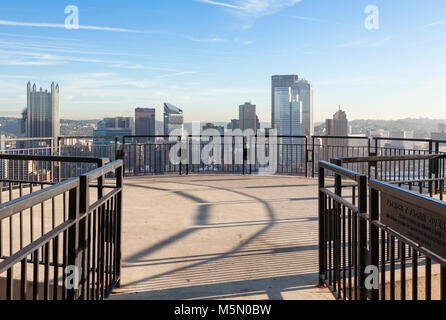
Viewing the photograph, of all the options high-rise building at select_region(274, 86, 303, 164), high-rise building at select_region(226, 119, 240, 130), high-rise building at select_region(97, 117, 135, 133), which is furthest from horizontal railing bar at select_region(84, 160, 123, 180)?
high-rise building at select_region(226, 119, 240, 130)

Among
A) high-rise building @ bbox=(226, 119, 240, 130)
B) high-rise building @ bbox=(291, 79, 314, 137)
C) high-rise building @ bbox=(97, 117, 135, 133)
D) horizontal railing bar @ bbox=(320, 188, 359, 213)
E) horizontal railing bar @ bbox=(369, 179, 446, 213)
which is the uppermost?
high-rise building @ bbox=(291, 79, 314, 137)

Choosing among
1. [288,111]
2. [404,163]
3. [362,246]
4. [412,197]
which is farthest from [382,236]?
[288,111]

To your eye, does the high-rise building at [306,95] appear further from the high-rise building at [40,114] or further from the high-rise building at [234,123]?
the high-rise building at [40,114]

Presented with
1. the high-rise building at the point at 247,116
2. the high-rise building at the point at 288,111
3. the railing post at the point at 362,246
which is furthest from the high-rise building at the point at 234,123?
the railing post at the point at 362,246

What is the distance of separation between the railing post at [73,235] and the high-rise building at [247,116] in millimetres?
20160

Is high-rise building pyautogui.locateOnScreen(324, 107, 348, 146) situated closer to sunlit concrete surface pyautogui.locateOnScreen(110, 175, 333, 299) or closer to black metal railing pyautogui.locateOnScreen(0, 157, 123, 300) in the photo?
sunlit concrete surface pyautogui.locateOnScreen(110, 175, 333, 299)

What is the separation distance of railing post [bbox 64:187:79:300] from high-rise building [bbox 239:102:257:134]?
20160 mm

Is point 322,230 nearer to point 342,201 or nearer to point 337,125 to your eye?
point 342,201

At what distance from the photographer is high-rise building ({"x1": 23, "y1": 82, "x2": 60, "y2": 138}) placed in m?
15.2

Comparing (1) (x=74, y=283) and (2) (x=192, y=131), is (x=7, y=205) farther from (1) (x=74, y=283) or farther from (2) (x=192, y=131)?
(2) (x=192, y=131)

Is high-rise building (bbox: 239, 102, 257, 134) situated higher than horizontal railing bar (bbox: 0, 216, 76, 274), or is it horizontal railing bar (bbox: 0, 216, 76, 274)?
high-rise building (bbox: 239, 102, 257, 134)

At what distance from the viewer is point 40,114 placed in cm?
1778
